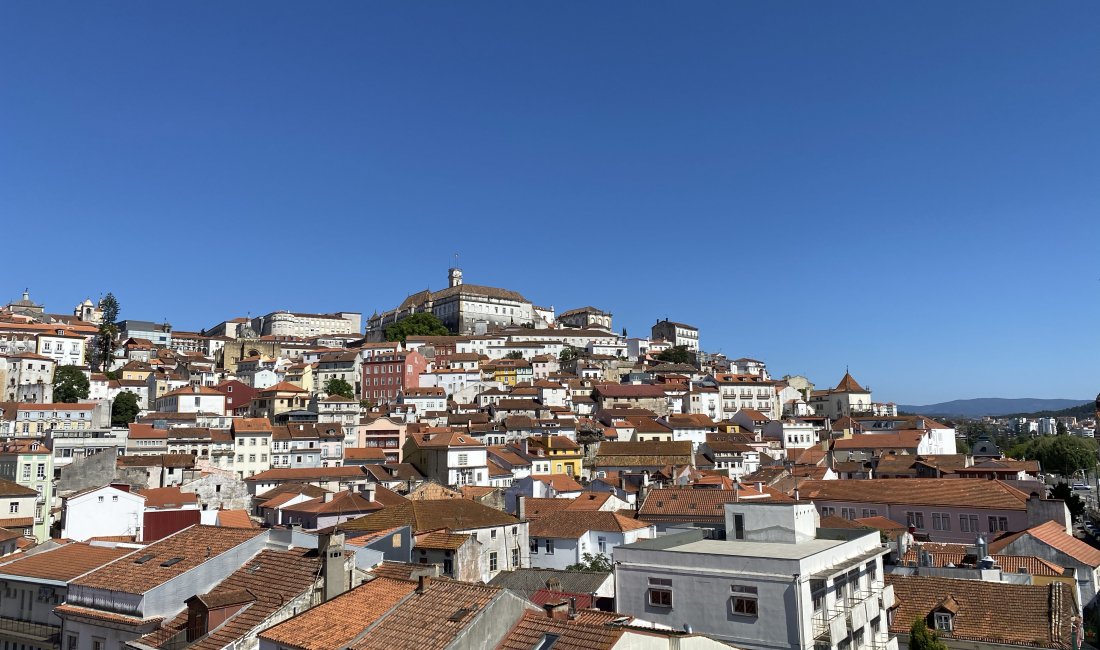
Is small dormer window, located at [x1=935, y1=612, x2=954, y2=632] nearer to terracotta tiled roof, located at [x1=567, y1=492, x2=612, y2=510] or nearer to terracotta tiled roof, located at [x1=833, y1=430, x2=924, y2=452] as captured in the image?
terracotta tiled roof, located at [x1=567, y1=492, x2=612, y2=510]

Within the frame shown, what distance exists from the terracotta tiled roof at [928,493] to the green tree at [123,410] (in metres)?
66.1

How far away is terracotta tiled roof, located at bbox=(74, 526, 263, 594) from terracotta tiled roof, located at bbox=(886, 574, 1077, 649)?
55.7 feet

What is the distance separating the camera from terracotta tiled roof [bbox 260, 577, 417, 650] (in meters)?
13.6

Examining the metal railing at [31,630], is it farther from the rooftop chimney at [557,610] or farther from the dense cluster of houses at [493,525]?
the rooftop chimney at [557,610]

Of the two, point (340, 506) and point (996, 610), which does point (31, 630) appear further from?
point (996, 610)

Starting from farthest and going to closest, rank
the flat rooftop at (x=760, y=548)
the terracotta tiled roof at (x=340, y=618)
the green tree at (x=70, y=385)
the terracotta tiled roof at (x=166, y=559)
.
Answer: the green tree at (x=70, y=385) < the flat rooftop at (x=760, y=548) < the terracotta tiled roof at (x=166, y=559) < the terracotta tiled roof at (x=340, y=618)

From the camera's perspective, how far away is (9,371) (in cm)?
9406

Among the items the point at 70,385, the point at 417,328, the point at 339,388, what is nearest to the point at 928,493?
the point at 339,388

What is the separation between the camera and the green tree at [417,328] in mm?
138250

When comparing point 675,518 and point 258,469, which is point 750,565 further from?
point 258,469

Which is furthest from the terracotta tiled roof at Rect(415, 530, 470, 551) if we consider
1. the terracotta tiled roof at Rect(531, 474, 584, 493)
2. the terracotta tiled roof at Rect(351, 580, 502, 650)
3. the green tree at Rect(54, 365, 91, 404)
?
the green tree at Rect(54, 365, 91, 404)

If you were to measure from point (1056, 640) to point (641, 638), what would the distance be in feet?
42.7

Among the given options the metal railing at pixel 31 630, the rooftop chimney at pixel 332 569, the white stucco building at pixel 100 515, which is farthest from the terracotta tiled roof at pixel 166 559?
the white stucco building at pixel 100 515

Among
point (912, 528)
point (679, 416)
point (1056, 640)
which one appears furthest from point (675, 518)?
point (679, 416)
